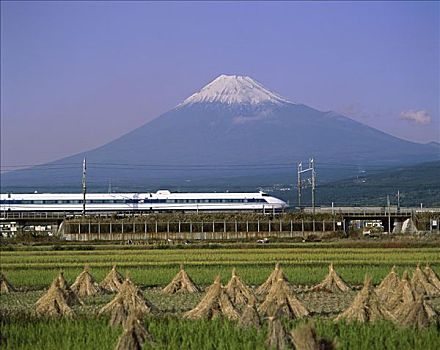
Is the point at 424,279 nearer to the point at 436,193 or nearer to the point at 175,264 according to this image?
the point at 175,264

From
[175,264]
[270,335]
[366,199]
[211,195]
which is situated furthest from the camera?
[366,199]

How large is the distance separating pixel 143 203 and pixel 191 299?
5385 cm

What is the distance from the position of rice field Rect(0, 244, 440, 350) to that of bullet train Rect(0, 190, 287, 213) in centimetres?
3299

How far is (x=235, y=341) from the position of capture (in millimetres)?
10703

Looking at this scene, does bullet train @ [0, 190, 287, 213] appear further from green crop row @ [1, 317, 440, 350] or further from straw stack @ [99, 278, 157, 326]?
green crop row @ [1, 317, 440, 350]

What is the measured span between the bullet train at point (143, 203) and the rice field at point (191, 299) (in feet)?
108

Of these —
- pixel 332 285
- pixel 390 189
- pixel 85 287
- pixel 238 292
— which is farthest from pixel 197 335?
pixel 390 189

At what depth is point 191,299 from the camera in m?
18.4

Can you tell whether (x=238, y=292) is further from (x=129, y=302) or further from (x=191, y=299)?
(x=129, y=302)

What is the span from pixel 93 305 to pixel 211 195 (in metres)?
54.8

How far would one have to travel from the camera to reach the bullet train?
70438mm

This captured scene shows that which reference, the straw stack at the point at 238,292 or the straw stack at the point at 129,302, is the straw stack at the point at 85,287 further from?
the straw stack at the point at 129,302

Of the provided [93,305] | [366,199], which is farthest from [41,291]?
[366,199]

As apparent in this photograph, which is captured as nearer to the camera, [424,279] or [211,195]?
[424,279]
